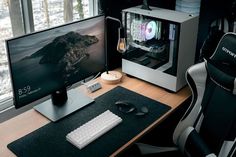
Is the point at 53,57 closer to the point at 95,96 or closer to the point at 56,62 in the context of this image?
the point at 56,62

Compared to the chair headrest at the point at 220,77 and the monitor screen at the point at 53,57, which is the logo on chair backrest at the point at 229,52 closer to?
the chair headrest at the point at 220,77

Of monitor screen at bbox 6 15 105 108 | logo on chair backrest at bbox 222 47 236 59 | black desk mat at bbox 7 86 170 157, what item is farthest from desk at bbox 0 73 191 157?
logo on chair backrest at bbox 222 47 236 59

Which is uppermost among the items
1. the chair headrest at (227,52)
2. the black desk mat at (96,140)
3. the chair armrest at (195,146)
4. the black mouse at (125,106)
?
the chair headrest at (227,52)

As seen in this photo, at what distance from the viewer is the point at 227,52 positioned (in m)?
1.40

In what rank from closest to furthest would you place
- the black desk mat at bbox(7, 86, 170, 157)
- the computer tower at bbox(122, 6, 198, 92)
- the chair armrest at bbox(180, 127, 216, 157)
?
the black desk mat at bbox(7, 86, 170, 157)
the chair armrest at bbox(180, 127, 216, 157)
the computer tower at bbox(122, 6, 198, 92)

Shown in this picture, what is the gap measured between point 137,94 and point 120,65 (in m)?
0.42

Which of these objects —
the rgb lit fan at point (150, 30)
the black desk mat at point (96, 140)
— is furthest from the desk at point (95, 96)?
the rgb lit fan at point (150, 30)

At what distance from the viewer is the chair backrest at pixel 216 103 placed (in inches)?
53.4

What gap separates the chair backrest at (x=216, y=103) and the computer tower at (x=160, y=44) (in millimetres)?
206

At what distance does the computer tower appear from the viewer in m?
1.68

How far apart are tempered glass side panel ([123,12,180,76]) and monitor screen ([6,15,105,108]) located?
0.26 metres

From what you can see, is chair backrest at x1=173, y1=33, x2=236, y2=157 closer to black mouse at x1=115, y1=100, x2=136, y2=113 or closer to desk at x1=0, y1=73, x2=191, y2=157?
desk at x1=0, y1=73, x2=191, y2=157

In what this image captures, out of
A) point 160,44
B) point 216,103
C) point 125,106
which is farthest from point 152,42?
point 216,103

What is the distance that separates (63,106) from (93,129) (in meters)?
0.29
